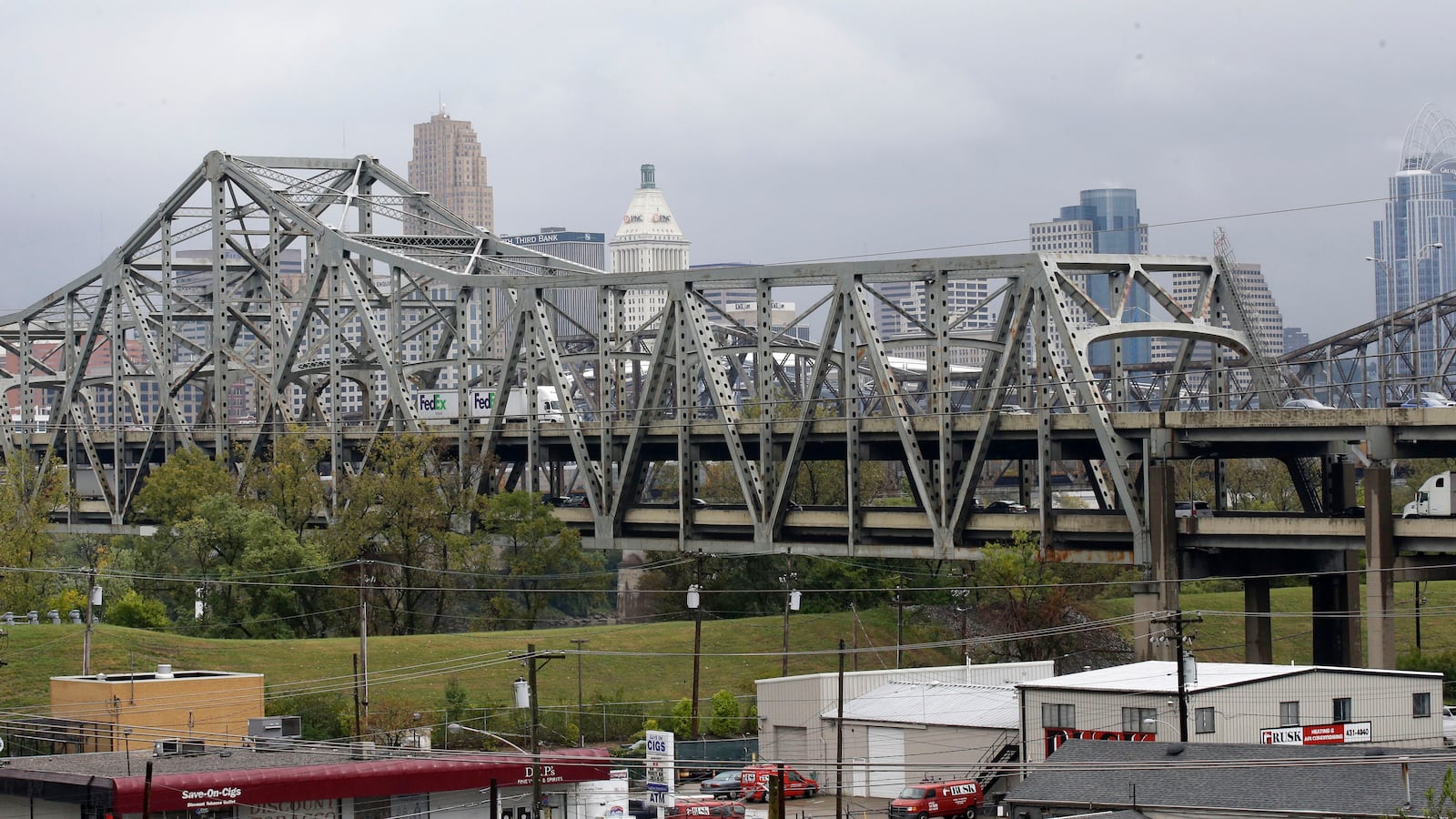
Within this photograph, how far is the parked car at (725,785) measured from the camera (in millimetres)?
61438

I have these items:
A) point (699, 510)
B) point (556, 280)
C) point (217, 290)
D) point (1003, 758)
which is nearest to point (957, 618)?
point (699, 510)

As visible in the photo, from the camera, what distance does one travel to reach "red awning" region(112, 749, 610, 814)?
45.2m

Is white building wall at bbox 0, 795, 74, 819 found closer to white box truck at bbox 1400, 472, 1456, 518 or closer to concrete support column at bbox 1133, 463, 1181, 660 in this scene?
concrete support column at bbox 1133, 463, 1181, 660

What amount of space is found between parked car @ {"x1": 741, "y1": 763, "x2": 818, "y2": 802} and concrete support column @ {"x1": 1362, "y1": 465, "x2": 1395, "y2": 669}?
1804cm

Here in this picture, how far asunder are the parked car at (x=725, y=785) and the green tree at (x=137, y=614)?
34.4 meters

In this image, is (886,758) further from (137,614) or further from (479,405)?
(479,405)

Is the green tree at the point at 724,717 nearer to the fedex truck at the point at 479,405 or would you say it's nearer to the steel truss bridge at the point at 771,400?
the steel truss bridge at the point at 771,400

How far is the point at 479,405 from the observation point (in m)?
102

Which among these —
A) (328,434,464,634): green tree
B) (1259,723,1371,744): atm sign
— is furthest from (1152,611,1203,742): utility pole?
(328,434,464,634): green tree

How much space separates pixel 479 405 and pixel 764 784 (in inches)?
1809

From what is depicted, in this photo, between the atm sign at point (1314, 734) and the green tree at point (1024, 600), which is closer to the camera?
the atm sign at point (1314, 734)

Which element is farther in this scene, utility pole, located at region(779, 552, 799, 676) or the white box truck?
utility pole, located at region(779, 552, 799, 676)

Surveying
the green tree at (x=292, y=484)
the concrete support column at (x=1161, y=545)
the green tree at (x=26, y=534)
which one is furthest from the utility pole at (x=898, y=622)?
the green tree at (x=26, y=534)

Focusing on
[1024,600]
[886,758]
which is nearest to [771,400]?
[1024,600]
